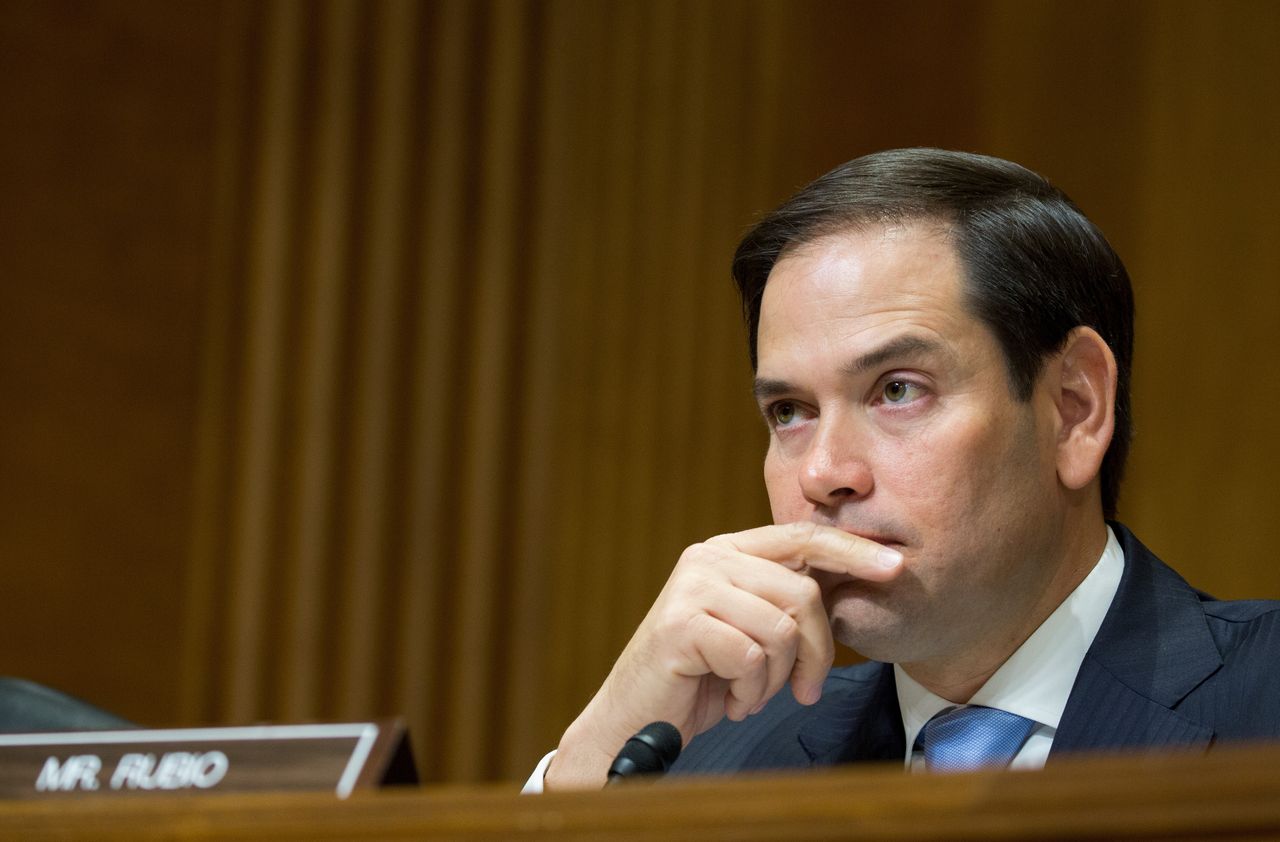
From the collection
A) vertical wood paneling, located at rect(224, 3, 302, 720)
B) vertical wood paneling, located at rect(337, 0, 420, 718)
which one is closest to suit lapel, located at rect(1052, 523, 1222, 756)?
vertical wood paneling, located at rect(337, 0, 420, 718)

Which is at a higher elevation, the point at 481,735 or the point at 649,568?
the point at 649,568

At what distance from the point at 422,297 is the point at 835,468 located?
83.6 inches

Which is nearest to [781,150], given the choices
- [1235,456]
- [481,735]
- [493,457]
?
[493,457]

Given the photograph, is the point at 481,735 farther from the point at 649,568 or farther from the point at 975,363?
the point at 975,363

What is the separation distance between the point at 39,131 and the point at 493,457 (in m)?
1.30

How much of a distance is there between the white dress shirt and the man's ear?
4.9 inches

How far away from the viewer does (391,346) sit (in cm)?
348

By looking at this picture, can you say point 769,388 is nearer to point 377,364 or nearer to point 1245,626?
point 1245,626

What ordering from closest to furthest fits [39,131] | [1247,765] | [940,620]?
1. [1247,765]
2. [940,620]
3. [39,131]

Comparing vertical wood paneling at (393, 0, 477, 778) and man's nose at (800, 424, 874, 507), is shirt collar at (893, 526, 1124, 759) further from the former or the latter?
vertical wood paneling at (393, 0, 477, 778)

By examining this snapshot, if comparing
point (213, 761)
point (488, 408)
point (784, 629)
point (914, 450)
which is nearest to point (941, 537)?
point (914, 450)

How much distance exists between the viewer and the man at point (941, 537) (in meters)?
1.52

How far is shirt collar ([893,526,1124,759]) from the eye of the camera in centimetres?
158

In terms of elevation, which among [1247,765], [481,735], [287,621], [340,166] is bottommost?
[481,735]
